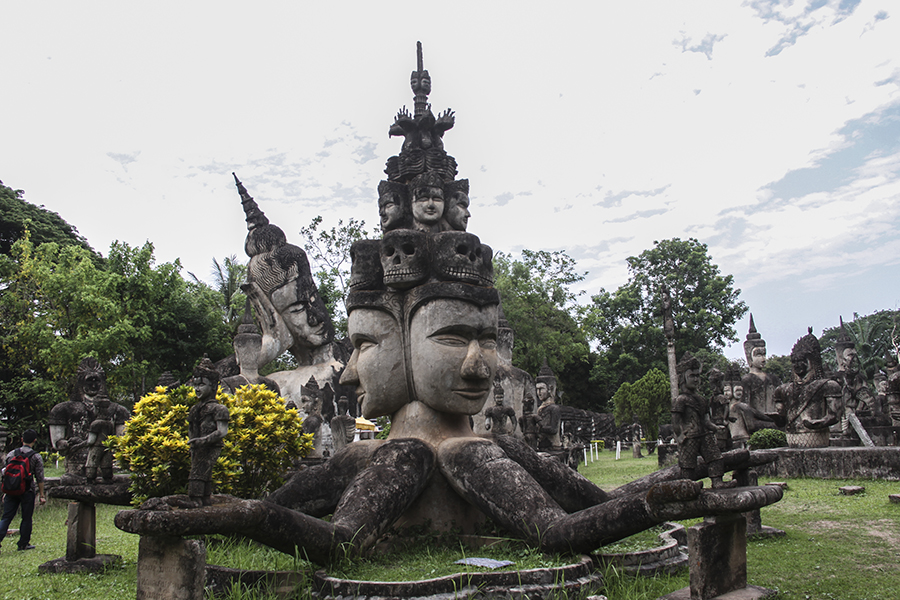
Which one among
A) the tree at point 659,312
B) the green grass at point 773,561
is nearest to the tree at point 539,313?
the tree at point 659,312

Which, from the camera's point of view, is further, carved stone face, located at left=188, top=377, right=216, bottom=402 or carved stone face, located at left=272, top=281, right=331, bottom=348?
carved stone face, located at left=272, top=281, right=331, bottom=348

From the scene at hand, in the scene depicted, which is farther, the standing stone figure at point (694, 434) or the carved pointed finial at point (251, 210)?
the carved pointed finial at point (251, 210)

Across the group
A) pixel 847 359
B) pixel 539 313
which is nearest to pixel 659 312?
pixel 539 313

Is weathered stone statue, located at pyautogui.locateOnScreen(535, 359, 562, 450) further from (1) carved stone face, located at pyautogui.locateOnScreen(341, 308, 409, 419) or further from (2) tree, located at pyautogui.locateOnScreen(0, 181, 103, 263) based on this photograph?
(2) tree, located at pyautogui.locateOnScreen(0, 181, 103, 263)

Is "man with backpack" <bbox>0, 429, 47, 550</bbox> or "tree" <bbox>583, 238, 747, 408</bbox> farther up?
"tree" <bbox>583, 238, 747, 408</bbox>

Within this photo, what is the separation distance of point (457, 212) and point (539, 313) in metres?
26.9

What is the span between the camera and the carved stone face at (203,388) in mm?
4102

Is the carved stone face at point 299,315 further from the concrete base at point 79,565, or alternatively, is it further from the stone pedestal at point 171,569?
the stone pedestal at point 171,569

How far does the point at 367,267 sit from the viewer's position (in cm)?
637

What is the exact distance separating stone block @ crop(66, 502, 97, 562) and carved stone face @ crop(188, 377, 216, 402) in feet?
10.8

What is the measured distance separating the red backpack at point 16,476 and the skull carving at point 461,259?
6.28m

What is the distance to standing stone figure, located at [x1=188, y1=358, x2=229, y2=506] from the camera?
376 centimetres

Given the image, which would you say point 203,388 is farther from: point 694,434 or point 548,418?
point 548,418

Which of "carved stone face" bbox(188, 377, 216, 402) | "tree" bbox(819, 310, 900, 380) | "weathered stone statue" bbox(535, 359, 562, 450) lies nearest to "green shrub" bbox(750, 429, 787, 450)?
"weathered stone statue" bbox(535, 359, 562, 450)
